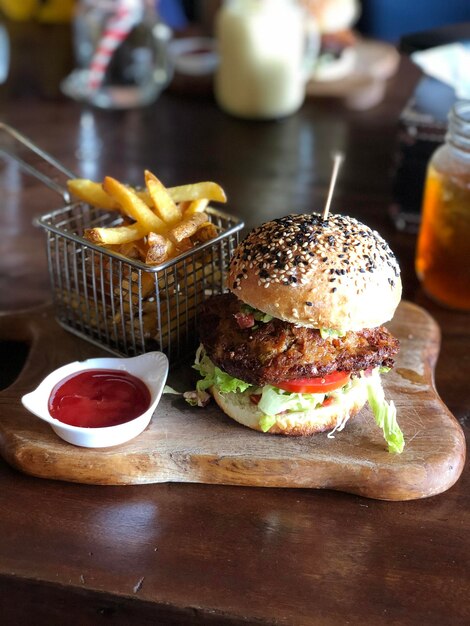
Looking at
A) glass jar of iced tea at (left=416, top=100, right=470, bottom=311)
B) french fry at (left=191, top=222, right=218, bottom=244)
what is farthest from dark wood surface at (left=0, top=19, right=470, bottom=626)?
french fry at (left=191, top=222, right=218, bottom=244)

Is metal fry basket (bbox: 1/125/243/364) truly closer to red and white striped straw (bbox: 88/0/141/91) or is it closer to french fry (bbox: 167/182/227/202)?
french fry (bbox: 167/182/227/202)

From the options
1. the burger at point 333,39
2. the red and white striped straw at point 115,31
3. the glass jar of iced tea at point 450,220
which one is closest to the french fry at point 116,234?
the glass jar of iced tea at point 450,220

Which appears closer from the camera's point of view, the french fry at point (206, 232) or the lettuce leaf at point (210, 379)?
the lettuce leaf at point (210, 379)

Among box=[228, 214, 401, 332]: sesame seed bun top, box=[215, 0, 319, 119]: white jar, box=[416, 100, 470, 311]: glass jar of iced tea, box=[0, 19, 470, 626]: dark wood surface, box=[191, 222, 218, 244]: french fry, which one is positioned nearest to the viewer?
box=[0, 19, 470, 626]: dark wood surface

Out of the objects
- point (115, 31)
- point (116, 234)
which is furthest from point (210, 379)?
point (115, 31)

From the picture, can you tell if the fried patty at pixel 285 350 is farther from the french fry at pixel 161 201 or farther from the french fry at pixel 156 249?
the french fry at pixel 161 201

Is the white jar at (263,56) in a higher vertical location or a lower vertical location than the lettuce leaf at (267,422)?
higher
